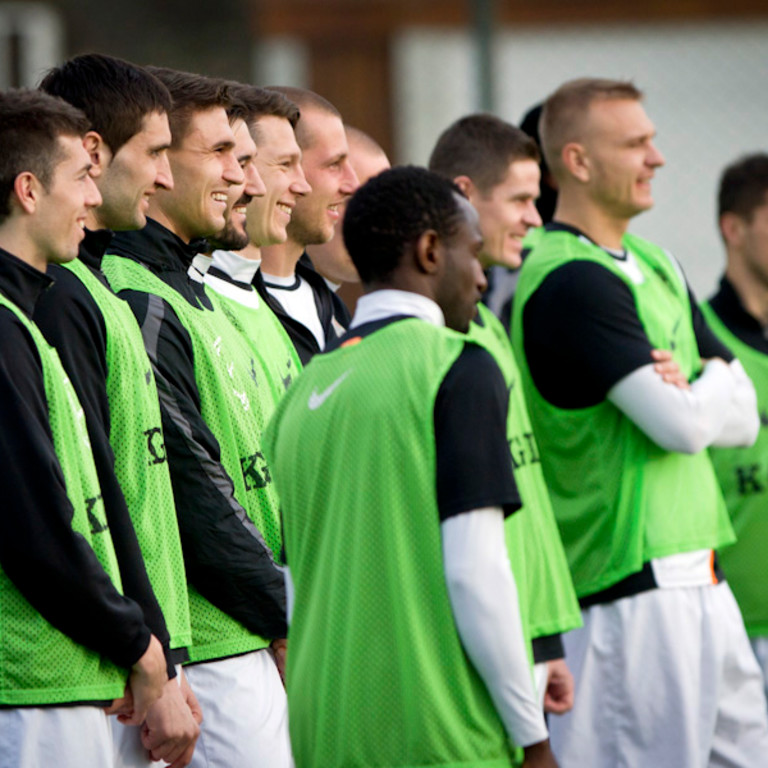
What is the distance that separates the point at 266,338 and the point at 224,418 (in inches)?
20.0

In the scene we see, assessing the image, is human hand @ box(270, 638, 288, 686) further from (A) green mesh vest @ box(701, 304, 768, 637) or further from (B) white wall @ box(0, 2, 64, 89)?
(B) white wall @ box(0, 2, 64, 89)

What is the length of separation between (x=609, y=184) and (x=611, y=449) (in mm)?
902

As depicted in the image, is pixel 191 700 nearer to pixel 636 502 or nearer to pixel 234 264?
pixel 234 264

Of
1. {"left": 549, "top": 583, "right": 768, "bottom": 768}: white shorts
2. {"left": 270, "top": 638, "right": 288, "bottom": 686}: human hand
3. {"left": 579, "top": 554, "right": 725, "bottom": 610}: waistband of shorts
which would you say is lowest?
{"left": 549, "top": 583, "right": 768, "bottom": 768}: white shorts

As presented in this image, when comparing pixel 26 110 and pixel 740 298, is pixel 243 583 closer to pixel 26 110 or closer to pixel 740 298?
pixel 26 110

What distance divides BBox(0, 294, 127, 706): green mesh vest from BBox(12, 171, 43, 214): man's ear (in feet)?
0.73

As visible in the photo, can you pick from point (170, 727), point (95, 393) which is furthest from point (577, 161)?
point (170, 727)

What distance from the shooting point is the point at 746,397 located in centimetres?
490

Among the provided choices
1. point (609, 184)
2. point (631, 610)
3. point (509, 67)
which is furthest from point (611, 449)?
point (509, 67)

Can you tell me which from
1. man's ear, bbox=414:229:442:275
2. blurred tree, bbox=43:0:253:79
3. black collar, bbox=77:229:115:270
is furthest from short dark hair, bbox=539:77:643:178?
blurred tree, bbox=43:0:253:79

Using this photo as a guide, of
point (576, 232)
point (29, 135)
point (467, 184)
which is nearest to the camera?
point (29, 135)

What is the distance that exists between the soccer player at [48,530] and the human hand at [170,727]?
7 cm

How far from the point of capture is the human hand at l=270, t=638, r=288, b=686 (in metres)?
3.87

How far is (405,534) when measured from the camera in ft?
9.54
